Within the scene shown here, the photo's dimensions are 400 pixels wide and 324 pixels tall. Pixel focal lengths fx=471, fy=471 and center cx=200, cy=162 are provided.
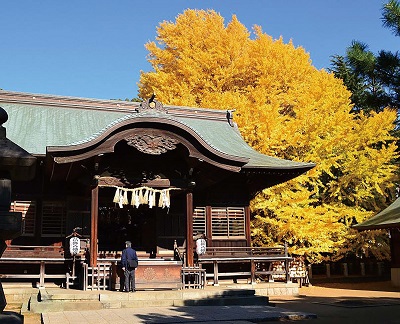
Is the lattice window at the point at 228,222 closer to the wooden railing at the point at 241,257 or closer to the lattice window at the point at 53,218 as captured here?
the wooden railing at the point at 241,257

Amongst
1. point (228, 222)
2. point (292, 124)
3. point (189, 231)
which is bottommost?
point (189, 231)

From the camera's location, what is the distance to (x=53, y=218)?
52.2ft

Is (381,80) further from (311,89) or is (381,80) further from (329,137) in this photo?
(311,89)

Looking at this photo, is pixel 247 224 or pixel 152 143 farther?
pixel 247 224

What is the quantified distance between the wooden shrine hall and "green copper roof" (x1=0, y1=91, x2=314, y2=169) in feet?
0.14

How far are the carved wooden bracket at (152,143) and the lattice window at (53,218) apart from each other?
3.74 meters

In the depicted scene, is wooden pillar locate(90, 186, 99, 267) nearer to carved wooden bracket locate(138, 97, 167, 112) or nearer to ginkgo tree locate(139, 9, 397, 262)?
carved wooden bracket locate(138, 97, 167, 112)

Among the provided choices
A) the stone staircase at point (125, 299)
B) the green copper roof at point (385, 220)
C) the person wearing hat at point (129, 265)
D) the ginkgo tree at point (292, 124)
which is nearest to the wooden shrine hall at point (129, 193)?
the person wearing hat at point (129, 265)

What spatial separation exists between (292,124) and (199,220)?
18.6 feet

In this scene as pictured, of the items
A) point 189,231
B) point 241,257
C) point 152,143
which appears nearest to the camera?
point 152,143

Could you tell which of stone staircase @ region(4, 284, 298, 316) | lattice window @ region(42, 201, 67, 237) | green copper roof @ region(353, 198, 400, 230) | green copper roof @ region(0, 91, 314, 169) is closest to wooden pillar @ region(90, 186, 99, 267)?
stone staircase @ region(4, 284, 298, 316)

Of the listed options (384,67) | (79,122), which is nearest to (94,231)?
(79,122)

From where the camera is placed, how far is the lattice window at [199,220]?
1736 cm

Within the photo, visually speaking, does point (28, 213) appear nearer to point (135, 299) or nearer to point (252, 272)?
point (135, 299)
